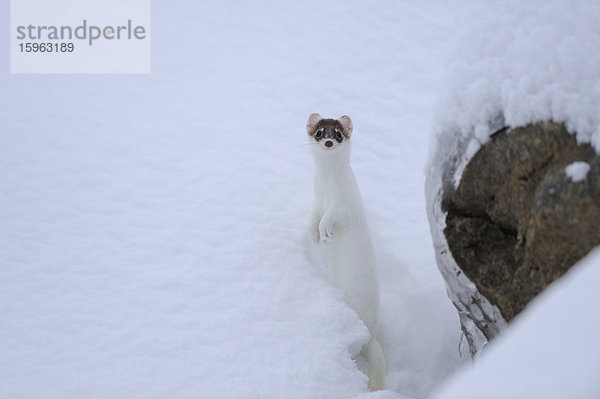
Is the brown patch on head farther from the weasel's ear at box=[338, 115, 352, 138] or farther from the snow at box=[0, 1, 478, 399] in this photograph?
the snow at box=[0, 1, 478, 399]

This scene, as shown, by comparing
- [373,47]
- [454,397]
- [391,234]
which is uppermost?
[373,47]

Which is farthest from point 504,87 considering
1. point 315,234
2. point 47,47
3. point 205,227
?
point 47,47

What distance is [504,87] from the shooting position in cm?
190

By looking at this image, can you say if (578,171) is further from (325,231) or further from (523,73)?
(325,231)

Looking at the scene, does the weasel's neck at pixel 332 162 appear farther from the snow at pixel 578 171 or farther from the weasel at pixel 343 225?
the snow at pixel 578 171

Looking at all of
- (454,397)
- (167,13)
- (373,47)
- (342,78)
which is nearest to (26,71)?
(167,13)

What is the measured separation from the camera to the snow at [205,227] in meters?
2.28

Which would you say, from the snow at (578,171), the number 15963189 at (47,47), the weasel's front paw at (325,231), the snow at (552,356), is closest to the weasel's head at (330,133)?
the weasel's front paw at (325,231)

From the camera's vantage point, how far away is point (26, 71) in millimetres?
4543

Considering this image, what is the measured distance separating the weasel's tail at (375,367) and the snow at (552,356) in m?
1.98

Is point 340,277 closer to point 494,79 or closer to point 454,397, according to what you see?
point 494,79

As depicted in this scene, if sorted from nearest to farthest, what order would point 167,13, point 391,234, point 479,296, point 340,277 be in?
point 479,296 → point 340,277 → point 391,234 → point 167,13

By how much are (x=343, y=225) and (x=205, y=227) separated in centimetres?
78

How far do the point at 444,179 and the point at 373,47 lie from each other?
3654 millimetres
